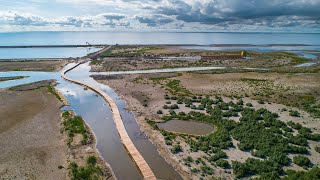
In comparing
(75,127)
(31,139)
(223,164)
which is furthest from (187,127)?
(31,139)

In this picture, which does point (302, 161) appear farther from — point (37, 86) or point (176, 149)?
point (37, 86)

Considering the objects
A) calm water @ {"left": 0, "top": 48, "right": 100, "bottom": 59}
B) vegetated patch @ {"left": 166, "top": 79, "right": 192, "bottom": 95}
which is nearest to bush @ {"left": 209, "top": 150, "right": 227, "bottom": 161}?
vegetated patch @ {"left": 166, "top": 79, "right": 192, "bottom": 95}

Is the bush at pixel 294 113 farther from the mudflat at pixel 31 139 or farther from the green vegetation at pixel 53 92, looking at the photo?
the green vegetation at pixel 53 92

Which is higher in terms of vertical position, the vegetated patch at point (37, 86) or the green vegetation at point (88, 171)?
the vegetated patch at point (37, 86)

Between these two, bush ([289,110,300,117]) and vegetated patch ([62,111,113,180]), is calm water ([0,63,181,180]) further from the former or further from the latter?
bush ([289,110,300,117])

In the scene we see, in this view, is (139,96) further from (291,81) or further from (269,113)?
(291,81)

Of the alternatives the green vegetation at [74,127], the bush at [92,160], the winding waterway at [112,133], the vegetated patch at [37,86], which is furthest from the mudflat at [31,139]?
the vegetated patch at [37,86]
